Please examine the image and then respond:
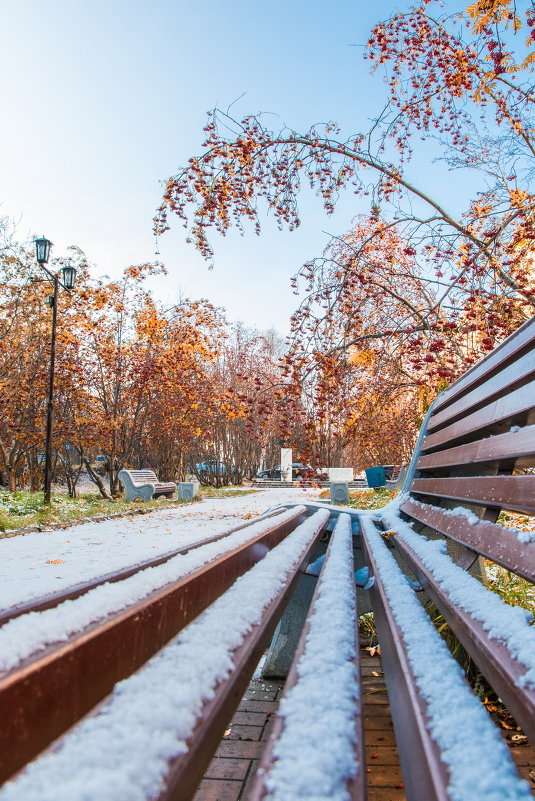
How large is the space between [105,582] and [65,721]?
51 centimetres

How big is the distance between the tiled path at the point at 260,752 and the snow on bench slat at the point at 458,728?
3.75 feet

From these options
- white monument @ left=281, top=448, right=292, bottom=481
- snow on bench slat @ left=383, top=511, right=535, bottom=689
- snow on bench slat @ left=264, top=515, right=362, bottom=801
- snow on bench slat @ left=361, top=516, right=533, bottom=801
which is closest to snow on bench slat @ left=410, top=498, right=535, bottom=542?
snow on bench slat @ left=383, top=511, right=535, bottom=689

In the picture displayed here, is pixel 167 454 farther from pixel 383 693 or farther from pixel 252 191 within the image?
→ pixel 383 693

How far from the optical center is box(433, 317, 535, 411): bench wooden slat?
60.0 inches

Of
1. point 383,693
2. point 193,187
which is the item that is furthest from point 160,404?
point 383,693

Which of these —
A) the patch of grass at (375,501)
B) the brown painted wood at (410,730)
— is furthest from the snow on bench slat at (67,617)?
the patch of grass at (375,501)

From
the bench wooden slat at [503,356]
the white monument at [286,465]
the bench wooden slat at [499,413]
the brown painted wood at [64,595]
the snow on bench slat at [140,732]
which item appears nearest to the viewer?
the snow on bench slat at [140,732]

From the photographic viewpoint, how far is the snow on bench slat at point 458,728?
440 mm

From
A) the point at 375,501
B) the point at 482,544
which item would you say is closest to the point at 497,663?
the point at 482,544

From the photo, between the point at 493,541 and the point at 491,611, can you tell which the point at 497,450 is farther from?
the point at 491,611

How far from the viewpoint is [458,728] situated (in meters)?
0.54

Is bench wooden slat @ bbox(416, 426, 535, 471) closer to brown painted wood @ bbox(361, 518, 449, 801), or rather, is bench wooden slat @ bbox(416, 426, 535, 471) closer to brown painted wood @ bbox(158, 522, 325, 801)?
brown painted wood @ bbox(361, 518, 449, 801)

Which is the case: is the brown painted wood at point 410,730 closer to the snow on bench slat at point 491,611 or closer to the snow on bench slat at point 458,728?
the snow on bench slat at point 458,728

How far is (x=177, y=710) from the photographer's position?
535 mm
